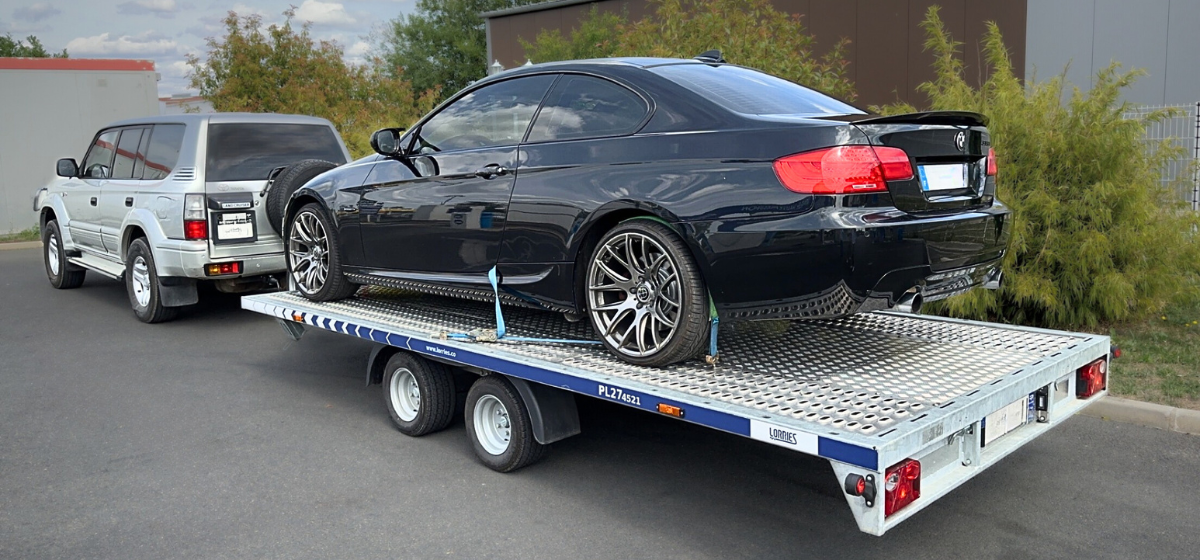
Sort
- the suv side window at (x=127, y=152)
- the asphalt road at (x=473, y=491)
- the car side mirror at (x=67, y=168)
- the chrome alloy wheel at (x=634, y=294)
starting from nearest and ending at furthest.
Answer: the asphalt road at (x=473, y=491)
the chrome alloy wheel at (x=634, y=294)
the suv side window at (x=127, y=152)
the car side mirror at (x=67, y=168)

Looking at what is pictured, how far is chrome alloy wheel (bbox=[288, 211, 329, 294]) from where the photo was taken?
249 inches

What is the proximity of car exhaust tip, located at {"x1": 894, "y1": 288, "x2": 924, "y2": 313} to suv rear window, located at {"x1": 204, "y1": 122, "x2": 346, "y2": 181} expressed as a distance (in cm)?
622

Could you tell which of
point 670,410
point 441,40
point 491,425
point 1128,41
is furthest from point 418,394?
point 441,40

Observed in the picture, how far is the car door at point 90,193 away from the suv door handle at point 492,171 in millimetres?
6237

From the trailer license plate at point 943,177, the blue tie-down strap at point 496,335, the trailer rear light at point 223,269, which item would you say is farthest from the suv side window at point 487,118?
the trailer rear light at point 223,269

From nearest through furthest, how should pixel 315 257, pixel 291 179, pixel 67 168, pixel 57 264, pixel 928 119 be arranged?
1. pixel 928 119
2. pixel 315 257
3. pixel 291 179
4. pixel 67 168
5. pixel 57 264

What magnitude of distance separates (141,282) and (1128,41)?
13.8m

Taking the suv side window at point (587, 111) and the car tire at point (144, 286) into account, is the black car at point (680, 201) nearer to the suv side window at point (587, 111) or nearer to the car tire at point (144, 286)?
the suv side window at point (587, 111)

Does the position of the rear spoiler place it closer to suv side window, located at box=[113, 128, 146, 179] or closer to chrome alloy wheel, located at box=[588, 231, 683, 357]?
chrome alloy wheel, located at box=[588, 231, 683, 357]

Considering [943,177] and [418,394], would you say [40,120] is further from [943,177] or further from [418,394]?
[943,177]

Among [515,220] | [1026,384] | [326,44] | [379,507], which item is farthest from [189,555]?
[326,44]

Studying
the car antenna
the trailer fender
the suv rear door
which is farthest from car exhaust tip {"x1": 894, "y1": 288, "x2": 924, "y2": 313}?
the suv rear door

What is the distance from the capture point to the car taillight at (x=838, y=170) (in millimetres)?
3738

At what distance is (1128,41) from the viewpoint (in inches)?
541
